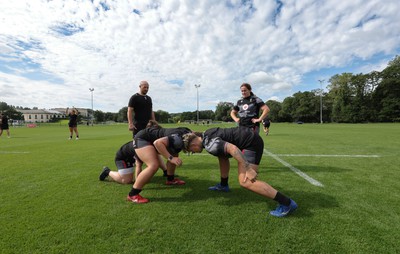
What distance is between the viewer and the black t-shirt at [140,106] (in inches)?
209

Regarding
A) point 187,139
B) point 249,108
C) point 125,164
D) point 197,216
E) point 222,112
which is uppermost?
point 222,112

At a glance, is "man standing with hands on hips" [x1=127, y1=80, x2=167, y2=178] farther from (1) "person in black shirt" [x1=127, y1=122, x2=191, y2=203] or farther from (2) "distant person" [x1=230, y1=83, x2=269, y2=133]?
(2) "distant person" [x1=230, y1=83, x2=269, y2=133]

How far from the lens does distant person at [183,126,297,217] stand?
3.12 m

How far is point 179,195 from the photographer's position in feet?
13.0

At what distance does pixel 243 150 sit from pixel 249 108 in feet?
6.65

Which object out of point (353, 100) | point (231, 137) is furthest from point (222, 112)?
point (231, 137)

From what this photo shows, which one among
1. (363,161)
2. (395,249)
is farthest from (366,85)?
(395,249)

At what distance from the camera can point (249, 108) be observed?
527 cm

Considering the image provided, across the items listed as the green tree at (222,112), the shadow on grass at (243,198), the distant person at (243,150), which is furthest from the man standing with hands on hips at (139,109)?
the green tree at (222,112)

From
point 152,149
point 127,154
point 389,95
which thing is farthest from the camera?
point 389,95

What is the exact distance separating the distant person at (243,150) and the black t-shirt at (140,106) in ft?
7.57

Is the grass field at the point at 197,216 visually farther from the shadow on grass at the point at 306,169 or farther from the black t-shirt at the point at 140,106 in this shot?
the black t-shirt at the point at 140,106

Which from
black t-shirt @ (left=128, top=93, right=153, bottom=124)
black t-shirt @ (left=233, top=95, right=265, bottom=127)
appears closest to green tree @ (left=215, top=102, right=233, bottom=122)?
black t-shirt @ (left=233, top=95, right=265, bottom=127)

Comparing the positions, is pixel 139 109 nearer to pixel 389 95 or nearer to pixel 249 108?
pixel 249 108
